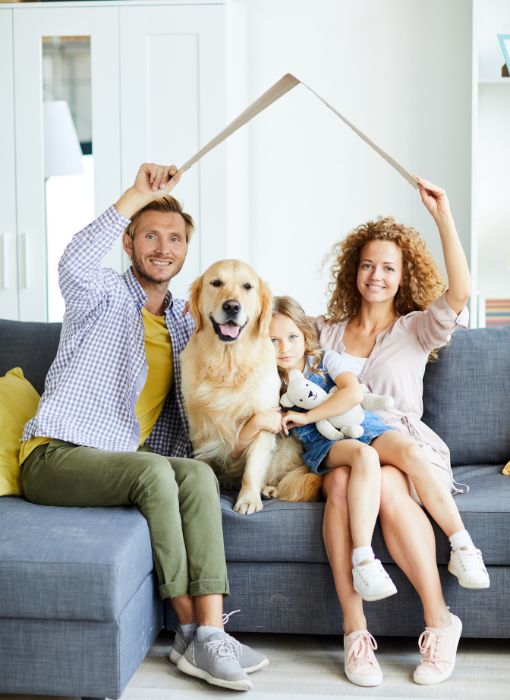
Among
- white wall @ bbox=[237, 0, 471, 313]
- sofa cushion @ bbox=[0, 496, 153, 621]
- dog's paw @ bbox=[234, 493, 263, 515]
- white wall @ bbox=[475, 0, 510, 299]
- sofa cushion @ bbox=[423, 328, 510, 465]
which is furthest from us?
white wall @ bbox=[237, 0, 471, 313]

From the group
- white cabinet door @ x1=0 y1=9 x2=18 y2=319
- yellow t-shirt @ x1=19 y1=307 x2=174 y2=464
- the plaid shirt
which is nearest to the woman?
yellow t-shirt @ x1=19 y1=307 x2=174 y2=464

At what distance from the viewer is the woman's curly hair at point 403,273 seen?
9.05 ft

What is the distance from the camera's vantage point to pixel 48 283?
14.0ft

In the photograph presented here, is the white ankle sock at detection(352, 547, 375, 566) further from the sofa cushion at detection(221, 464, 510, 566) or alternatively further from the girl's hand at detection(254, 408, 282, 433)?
the girl's hand at detection(254, 408, 282, 433)

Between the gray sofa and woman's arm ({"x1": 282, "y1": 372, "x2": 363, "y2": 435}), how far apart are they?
22 cm

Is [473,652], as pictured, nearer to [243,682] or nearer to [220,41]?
[243,682]

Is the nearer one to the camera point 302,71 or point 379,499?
point 379,499

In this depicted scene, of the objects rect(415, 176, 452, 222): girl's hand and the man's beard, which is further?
the man's beard

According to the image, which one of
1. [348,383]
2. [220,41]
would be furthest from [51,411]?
[220,41]

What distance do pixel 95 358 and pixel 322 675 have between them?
0.97 metres

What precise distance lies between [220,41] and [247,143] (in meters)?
0.60

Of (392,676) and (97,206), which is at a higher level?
(97,206)

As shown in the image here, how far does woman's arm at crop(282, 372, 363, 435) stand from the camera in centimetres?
243

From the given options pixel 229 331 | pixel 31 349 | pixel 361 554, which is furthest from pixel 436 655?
pixel 31 349
